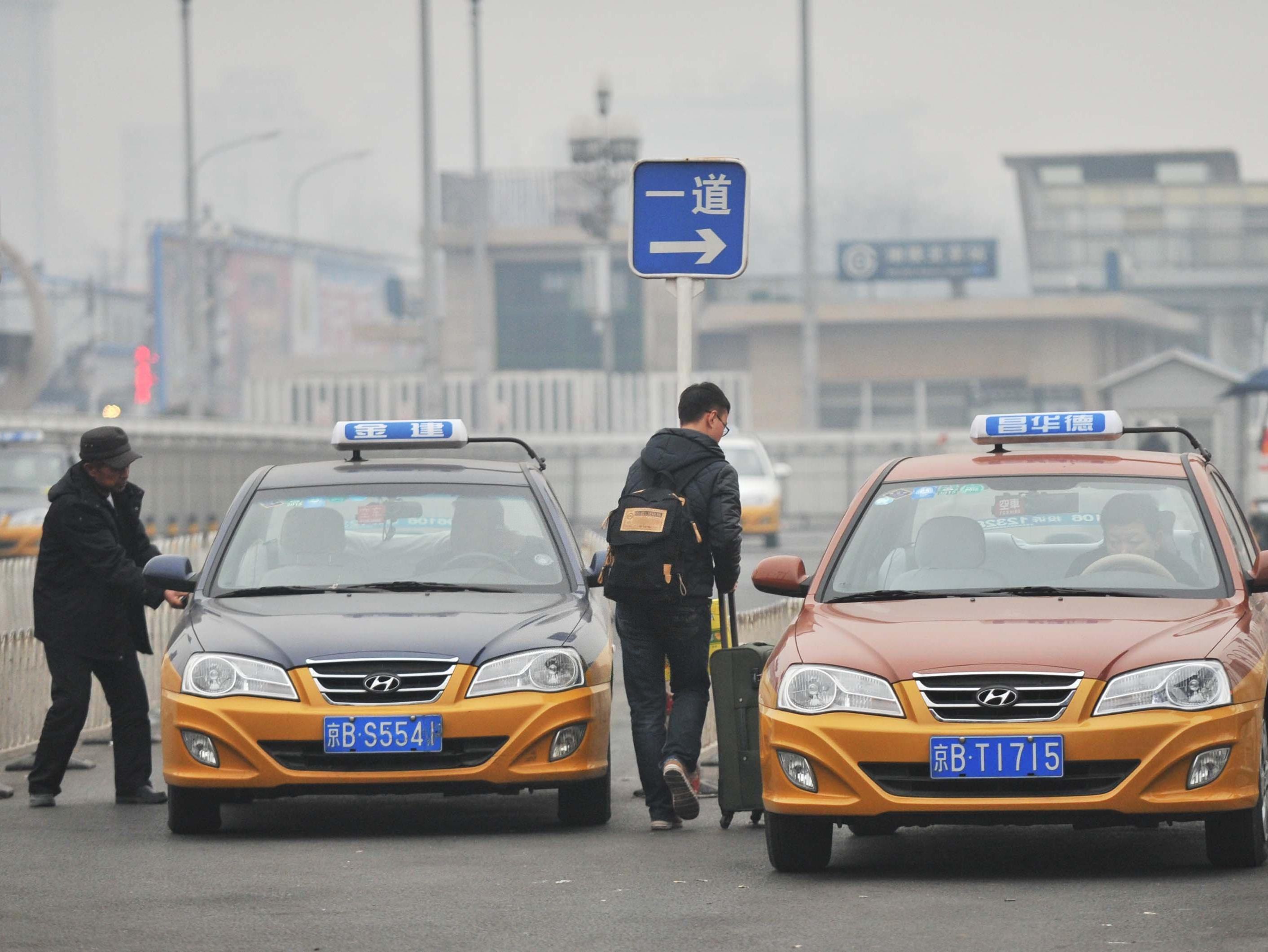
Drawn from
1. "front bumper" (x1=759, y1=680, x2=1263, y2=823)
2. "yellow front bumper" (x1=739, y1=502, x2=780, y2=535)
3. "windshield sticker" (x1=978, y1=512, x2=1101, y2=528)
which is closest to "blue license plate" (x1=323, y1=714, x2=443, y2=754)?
"front bumper" (x1=759, y1=680, x2=1263, y2=823)

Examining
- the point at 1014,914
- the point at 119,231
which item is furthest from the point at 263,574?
the point at 119,231

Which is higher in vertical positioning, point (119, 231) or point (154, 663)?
point (119, 231)

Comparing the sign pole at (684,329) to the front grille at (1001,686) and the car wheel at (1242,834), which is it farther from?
the car wheel at (1242,834)

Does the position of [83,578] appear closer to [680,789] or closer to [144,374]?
[680,789]

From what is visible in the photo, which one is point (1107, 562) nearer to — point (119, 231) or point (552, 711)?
point (552, 711)

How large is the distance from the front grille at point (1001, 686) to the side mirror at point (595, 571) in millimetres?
2524

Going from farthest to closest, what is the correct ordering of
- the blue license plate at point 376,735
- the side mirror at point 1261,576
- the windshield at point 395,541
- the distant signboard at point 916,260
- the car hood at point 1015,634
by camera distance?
the distant signboard at point 916,260, the windshield at point 395,541, the blue license plate at point 376,735, the side mirror at point 1261,576, the car hood at point 1015,634

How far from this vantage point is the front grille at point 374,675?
8.40 meters

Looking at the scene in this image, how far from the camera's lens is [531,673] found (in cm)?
857

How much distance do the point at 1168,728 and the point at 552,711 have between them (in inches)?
97.2

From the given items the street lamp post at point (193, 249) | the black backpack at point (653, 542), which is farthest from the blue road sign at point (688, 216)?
the street lamp post at point (193, 249)

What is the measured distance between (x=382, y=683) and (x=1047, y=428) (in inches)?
105

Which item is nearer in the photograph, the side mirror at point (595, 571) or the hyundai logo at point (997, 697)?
the hyundai logo at point (997, 697)

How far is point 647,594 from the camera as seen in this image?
8836 millimetres
